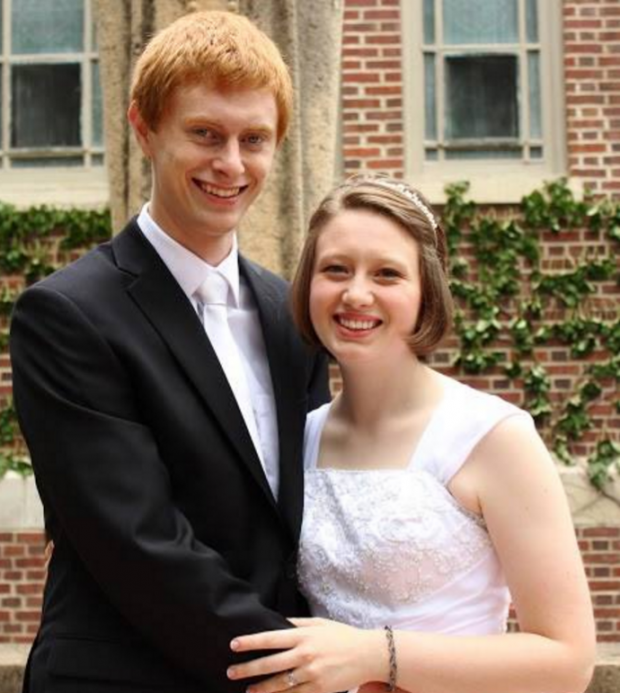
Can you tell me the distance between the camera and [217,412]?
212cm

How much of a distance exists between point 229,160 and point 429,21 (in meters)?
6.36

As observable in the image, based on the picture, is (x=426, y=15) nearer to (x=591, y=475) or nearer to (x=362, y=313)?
(x=591, y=475)

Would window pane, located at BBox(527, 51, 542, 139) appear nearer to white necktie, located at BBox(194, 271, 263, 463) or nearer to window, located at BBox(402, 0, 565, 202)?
window, located at BBox(402, 0, 565, 202)

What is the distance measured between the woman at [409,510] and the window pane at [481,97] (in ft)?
19.7

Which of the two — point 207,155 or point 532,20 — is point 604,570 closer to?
point 532,20

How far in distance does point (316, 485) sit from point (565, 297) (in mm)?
5639

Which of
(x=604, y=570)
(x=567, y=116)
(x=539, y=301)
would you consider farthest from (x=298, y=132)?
(x=567, y=116)

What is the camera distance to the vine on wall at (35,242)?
7.79 metres

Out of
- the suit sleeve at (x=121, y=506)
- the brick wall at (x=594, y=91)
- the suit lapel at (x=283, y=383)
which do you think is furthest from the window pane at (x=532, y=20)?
the suit sleeve at (x=121, y=506)

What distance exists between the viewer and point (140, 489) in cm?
197

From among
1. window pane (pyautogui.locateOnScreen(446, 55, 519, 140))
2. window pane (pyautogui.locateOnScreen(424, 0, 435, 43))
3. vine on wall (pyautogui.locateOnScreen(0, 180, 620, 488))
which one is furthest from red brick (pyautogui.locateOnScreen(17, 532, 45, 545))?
window pane (pyautogui.locateOnScreen(424, 0, 435, 43))

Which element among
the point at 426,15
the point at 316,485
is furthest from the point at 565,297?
the point at 316,485

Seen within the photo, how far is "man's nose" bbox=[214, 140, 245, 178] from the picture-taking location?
213 cm

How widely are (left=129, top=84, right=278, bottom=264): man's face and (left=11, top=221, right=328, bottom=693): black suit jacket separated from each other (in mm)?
96
